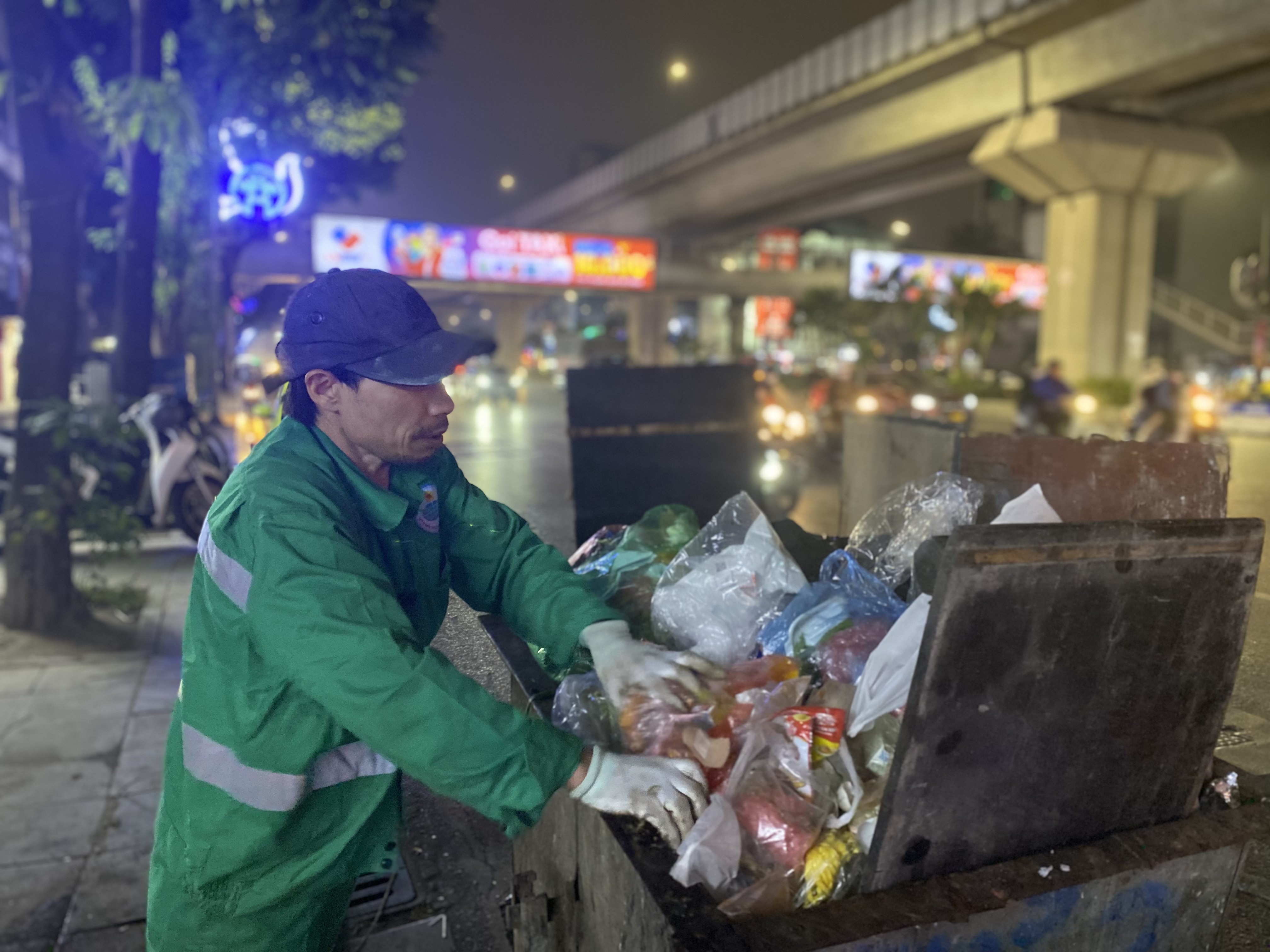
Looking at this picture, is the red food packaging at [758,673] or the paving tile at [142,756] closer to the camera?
the red food packaging at [758,673]

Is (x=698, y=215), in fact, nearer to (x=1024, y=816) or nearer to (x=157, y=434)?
(x=157, y=434)

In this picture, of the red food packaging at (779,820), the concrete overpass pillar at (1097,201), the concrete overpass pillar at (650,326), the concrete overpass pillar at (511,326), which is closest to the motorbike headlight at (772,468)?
the red food packaging at (779,820)

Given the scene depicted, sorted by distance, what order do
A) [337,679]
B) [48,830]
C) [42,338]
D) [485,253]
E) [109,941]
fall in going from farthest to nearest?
[485,253] → [42,338] → [48,830] → [109,941] → [337,679]

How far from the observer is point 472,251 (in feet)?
96.6

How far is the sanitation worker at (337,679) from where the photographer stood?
150cm

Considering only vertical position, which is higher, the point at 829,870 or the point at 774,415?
the point at 829,870

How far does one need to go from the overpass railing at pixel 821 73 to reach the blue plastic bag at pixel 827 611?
66.0ft

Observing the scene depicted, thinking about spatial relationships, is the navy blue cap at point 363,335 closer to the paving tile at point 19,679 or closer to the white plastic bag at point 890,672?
the white plastic bag at point 890,672

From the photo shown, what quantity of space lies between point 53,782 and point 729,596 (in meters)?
3.71

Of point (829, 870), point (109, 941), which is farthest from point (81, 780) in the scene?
point (829, 870)

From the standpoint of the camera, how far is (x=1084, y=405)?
20297mm

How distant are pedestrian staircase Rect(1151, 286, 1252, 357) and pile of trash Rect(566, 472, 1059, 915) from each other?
4702 centimetres

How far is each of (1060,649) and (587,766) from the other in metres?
0.79

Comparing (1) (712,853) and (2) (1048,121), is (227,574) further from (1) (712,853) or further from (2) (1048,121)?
(2) (1048,121)
